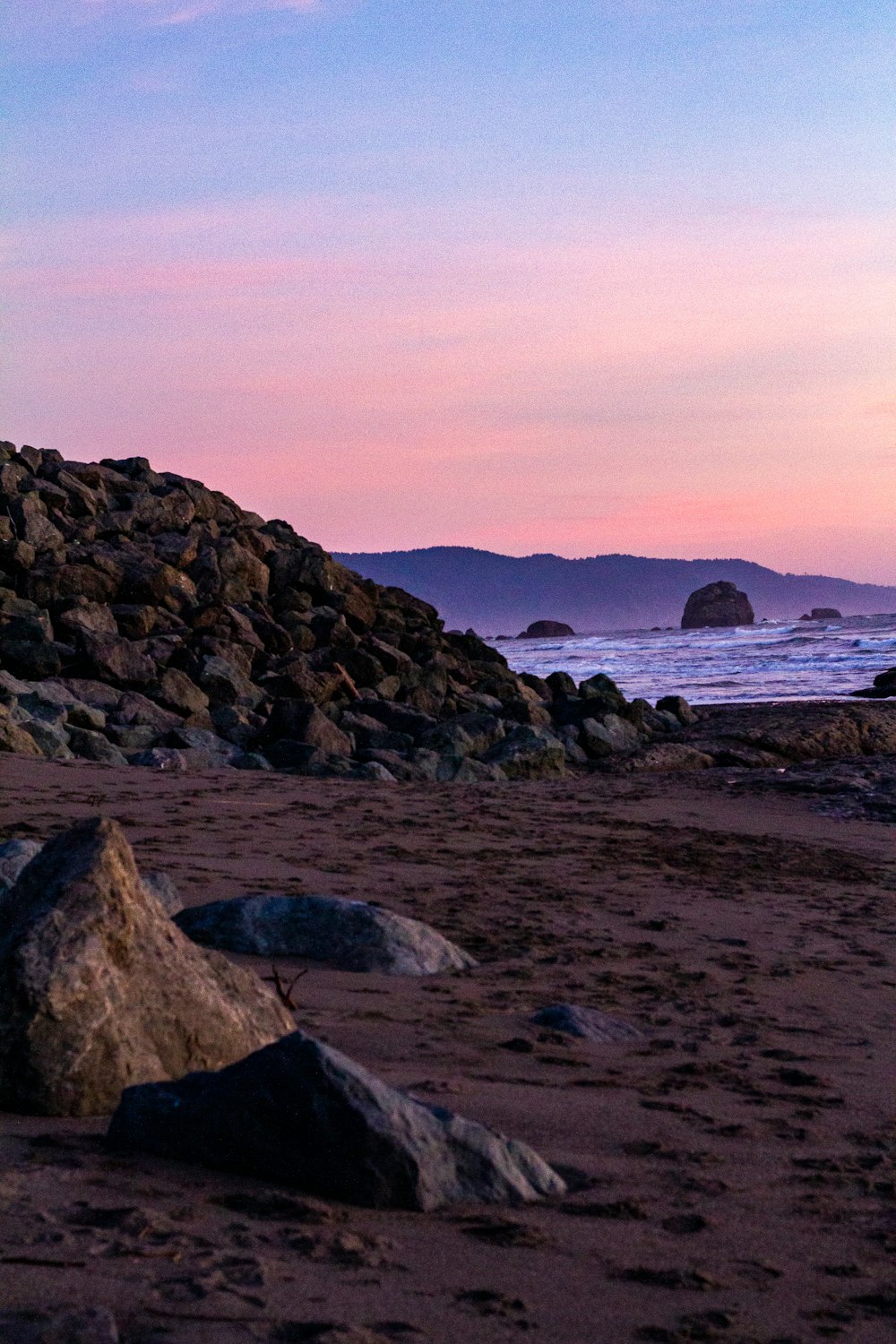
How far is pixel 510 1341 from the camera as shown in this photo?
84.4 inches

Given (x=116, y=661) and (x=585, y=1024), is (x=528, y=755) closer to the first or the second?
(x=116, y=661)

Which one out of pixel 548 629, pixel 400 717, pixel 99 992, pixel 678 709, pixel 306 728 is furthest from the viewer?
pixel 548 629

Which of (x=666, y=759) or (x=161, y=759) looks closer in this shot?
(x=161, y=759)

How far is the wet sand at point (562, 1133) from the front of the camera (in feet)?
7.35

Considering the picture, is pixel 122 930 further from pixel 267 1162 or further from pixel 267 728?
pixel 267 728

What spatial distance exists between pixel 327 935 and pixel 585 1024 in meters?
1.10

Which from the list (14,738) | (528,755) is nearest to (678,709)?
(528,755)

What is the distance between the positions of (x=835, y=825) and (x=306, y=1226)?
861 centimetres

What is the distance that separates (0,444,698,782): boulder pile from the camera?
12.2m

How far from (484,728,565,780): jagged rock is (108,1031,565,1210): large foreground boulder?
403 inches

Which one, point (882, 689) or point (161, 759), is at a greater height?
point (161, 759)

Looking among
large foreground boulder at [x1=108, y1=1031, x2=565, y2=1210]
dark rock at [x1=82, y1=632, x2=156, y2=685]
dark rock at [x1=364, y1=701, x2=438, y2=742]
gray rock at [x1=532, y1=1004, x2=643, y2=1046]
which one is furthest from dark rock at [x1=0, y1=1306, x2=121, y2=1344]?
dark rock at [x1=364, y1=701, x2=438, y2=742]

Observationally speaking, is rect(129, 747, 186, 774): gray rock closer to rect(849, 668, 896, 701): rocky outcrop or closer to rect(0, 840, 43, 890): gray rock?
rect(0, 840, 43, 890): gray rock

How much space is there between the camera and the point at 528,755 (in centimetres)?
1324
